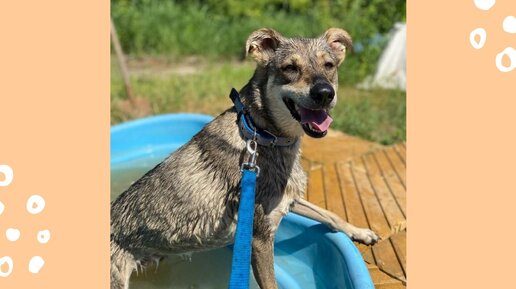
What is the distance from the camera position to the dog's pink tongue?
332 centimetres

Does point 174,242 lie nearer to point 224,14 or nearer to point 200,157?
point 200,157

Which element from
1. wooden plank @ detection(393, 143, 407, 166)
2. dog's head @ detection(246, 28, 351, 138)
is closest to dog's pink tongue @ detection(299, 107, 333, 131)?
dog's head @ detection(246, 28, 351, 138)

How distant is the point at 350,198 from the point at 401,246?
36.5 inches

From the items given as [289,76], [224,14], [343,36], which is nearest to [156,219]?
[289,76]

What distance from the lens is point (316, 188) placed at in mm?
5480

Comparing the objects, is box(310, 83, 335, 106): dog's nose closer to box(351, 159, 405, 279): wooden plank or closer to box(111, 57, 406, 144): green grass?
box(351, 159, 405, 279): wooden plank

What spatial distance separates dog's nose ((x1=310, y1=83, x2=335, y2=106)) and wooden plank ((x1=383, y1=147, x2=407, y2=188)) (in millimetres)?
2537

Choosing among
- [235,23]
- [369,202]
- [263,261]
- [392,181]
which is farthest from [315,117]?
[235,23]

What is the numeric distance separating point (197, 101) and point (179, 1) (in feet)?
20.2

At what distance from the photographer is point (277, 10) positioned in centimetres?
1405

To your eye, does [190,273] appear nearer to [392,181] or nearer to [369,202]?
[369,202]

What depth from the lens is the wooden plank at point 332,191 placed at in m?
4.98
